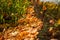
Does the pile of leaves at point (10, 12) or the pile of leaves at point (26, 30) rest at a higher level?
the pile of leaves at point (10, 12)

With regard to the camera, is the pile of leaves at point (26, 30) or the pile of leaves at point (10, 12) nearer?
the pile of leaves at point (26, 30)

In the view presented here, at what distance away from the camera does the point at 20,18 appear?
3.99 m

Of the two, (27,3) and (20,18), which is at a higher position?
(27,3)

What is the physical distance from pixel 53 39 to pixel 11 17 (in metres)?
1.00

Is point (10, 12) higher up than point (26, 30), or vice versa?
point (10, 12)

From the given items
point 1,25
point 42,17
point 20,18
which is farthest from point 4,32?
point 42,17

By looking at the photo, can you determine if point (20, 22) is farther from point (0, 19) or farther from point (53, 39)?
point (53, 39)

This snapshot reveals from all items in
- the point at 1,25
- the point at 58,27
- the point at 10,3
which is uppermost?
the point at 10,3

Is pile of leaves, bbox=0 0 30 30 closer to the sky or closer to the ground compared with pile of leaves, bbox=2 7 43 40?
closer to the sky

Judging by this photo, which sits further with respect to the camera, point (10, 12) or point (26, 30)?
point (10, 12)

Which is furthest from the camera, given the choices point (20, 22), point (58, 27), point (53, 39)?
point (20, 22)

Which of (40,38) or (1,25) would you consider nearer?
(40,38)

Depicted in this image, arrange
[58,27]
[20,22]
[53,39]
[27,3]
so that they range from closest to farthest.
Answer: [53,39], [58,27], [20,22], [27,3]

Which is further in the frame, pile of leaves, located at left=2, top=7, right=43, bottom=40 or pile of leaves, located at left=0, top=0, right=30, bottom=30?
pile of leaves, located at left=0, top=0, right=30, bottom=30
